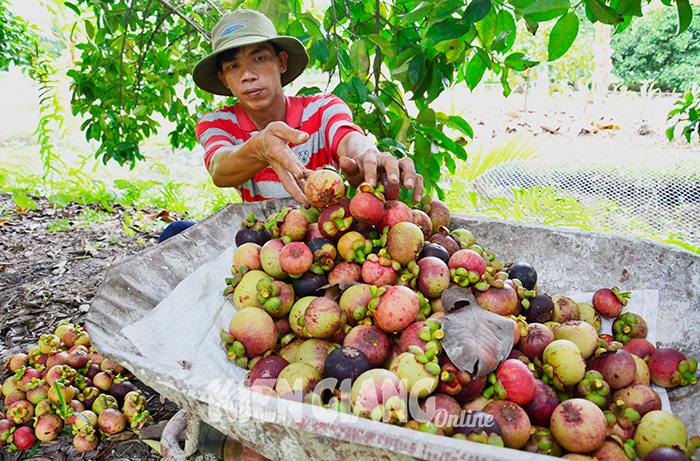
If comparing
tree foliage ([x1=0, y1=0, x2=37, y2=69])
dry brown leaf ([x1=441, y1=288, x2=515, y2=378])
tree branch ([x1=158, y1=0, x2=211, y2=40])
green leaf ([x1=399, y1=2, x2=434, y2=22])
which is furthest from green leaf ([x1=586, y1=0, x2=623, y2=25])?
tree foliage ([x1=0, y1=0, x2=37, y2=69])

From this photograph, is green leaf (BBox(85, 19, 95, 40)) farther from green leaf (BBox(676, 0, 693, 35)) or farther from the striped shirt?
green leaf (BBox(676, 0, 693, 35))

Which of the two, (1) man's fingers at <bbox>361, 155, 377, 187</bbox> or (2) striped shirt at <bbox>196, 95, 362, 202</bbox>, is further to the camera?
(2) striped shirt at <bbox>196, 95, 362, 202</bbox>

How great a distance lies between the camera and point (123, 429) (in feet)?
7.45

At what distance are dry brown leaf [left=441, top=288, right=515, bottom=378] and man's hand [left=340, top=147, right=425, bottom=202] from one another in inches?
24.3

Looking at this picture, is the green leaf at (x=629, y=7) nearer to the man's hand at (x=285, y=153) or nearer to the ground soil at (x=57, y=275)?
the man's hand at (x=285, y=153)

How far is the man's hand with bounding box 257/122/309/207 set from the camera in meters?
1.92

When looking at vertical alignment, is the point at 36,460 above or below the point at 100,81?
below

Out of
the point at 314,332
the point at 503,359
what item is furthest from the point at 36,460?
the point at 503,359

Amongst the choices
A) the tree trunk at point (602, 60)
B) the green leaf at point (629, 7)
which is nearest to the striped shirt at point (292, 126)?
the green leaf at point (629, 7)

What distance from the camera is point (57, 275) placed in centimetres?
396

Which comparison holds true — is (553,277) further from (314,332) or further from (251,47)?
(251,47)

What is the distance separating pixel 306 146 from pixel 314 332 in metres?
1.76

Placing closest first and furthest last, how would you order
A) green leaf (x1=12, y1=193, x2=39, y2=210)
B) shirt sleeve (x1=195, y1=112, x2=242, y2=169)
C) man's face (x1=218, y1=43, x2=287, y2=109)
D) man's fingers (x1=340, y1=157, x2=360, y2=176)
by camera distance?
man's fingers (x1=340, y1=157, x2=360, y2=176) < man's face (x1=218, y1=43, x2=287, y2=109) < shirt sleeve (x1=195, y1=112, x2=242, y2=169) < green leaf (x1=12, y1=193, x2=39, y2=210)

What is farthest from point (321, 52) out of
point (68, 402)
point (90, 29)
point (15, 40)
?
point (15, 40)
